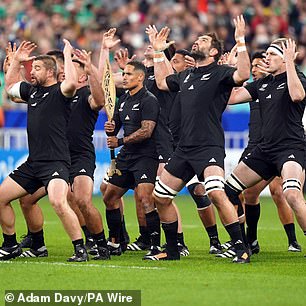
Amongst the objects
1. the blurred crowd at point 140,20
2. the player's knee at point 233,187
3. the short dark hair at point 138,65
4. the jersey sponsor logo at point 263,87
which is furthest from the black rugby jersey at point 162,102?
the blurred crowd at point 140,20

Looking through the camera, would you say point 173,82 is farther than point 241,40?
Yes

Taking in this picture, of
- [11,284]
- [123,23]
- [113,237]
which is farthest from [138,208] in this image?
[123,23]

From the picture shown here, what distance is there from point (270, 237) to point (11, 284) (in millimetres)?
6586

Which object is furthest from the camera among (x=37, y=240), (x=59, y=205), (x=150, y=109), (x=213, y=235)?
(x=213, y=235)

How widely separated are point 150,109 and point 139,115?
23 cm

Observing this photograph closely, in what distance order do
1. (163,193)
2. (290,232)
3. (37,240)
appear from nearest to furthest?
(163,193) < (37,240) < (290,232)

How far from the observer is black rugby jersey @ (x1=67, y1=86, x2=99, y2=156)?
14.5m

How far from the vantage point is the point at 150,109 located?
48.0 ft

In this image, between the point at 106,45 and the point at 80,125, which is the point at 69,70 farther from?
the point at 80,125

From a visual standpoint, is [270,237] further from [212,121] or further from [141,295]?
[141,295]

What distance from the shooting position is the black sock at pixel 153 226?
14017 mm

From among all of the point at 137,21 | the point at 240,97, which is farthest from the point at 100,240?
the point at 137,21

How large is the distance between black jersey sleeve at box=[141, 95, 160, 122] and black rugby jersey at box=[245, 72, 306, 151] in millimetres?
1560

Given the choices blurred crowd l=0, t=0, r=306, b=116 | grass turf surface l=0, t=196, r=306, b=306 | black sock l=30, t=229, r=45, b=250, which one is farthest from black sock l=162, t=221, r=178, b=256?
blurred crowd l=0, t=0, r=306, b=116
